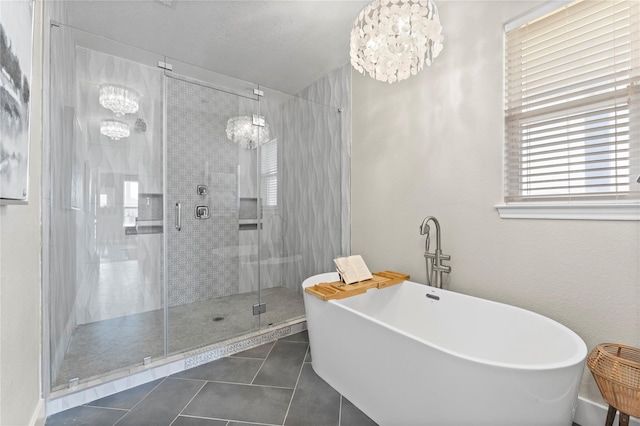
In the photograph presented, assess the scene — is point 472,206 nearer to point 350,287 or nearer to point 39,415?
point 350,287

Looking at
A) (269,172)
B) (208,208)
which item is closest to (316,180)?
(269,172)

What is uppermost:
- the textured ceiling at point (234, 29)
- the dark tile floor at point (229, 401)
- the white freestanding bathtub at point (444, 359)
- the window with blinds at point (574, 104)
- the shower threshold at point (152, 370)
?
the textured ceiling at point (234, 29)

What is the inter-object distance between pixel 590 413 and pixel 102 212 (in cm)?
378

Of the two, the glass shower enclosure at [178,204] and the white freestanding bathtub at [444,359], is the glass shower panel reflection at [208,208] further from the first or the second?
the white freestanding bathtub at [444,359]

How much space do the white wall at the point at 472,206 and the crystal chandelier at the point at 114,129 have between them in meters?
2.30

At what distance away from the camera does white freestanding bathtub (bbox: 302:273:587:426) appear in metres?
1.04

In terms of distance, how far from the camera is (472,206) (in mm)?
2016

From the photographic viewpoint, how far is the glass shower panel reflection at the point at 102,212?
6.40ft

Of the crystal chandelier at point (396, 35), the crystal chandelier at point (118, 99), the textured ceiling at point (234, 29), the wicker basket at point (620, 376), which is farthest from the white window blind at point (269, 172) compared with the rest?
the wicker basket at point (620, 376)

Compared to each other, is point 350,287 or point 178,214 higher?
point 178,214

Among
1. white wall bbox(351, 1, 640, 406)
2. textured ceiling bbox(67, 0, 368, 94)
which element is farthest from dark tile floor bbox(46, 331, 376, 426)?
textured ceiling bbox(67, 0, 368, 94)

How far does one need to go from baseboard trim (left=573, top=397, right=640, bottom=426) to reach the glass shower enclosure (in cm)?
206

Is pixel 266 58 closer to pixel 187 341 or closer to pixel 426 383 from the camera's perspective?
pixel 187 341

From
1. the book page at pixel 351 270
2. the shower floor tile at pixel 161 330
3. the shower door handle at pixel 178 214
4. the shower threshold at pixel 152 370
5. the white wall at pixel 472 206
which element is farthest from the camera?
the shower door handle at pixel 178 214
